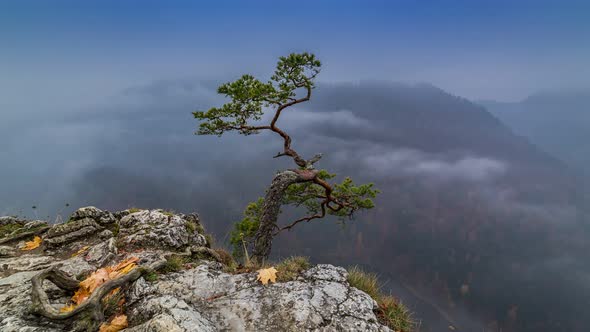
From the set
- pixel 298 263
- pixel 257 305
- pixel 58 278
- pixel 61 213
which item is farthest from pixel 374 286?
pixel 61 213

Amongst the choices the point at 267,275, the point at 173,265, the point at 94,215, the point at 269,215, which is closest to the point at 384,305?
the point at 267,275

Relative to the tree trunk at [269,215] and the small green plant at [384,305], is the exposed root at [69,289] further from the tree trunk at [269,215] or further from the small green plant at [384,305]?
the tree trunk at [269,215]

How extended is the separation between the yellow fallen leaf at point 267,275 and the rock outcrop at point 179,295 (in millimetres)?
137

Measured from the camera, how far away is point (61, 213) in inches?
385

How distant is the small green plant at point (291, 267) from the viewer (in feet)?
20.2

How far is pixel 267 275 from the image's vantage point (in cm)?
613

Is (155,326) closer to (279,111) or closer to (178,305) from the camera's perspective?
(178,305)

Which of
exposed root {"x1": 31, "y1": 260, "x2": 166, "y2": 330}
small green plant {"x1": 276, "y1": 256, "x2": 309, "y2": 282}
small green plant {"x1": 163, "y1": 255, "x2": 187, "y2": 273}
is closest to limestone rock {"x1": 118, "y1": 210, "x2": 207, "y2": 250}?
small green plant {"x1": 163, "y1": 255, "x2": 187, "y2": 273}

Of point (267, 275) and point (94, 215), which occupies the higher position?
point (267, 275)

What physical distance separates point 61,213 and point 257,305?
8355 mm

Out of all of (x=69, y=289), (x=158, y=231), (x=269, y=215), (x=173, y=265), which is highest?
(x=69, y=289)

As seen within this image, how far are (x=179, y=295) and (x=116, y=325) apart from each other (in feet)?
3.61

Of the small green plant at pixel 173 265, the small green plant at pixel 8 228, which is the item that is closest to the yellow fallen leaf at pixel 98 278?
the small green plant at pixel 173 265

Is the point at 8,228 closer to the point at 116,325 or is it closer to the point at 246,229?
the point at 246,229
